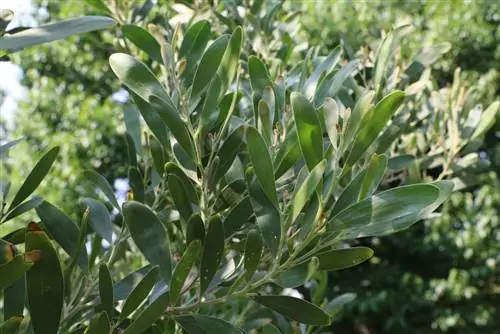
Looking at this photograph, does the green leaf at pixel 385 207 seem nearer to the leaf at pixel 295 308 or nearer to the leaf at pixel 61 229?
the leaf at pixel 295 308

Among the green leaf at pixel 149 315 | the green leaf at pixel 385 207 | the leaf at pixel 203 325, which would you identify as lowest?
the leaf at pixel 203 325

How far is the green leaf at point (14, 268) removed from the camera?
1.95ft

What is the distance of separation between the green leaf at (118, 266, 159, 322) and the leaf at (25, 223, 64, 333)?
0.06 meters

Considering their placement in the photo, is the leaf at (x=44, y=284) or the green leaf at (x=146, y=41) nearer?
the leaf at (x=44, y=284)

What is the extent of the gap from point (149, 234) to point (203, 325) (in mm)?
109

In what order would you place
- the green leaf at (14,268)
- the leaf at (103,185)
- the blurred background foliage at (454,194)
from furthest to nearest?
the blurred background foliage at (454,194) → the leaf at (103,185) → the green leaf at (14,268)

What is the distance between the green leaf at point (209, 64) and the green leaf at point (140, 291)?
0.79ft

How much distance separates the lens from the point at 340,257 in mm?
728

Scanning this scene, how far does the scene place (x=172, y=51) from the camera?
0.81m

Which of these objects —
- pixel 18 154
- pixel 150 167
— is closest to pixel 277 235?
pixel 150 167

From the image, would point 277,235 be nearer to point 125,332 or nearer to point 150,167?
point 125,332

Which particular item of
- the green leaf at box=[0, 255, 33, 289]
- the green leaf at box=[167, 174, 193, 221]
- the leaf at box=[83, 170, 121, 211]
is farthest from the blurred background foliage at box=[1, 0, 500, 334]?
the green leaf at box=[0, 255, 33, 289]

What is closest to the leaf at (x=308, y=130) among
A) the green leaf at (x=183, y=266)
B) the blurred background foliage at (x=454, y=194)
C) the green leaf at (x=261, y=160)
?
the green leaf at (x=261, y=160)

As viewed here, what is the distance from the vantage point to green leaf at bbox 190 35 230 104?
80 centimetres
